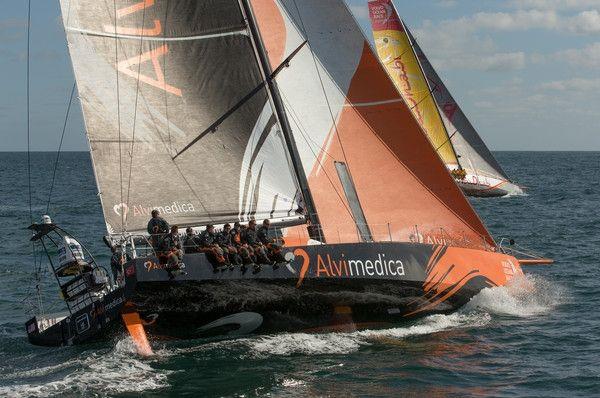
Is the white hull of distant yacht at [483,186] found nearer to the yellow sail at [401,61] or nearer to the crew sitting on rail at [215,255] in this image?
the yellow sail at [401,61]

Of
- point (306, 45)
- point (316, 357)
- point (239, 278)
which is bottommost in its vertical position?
point (316, 357)

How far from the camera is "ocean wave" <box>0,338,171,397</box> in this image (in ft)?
48.4

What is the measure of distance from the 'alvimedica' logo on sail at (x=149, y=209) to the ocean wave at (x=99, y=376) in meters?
2.86

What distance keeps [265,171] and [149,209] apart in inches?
103

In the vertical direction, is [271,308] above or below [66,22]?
below

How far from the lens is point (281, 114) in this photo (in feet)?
64.9

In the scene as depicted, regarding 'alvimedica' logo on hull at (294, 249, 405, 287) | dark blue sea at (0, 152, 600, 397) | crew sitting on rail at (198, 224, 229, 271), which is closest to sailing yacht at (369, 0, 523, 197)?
dark blue sea at (0, 152, 600, 397)

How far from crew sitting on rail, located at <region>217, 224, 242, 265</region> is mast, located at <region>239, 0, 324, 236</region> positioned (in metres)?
2.79

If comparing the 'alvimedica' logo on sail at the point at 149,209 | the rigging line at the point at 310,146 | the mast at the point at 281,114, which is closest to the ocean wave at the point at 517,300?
the rigging line at the point at 310,146

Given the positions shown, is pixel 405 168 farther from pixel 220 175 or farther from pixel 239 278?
pixel 239 278

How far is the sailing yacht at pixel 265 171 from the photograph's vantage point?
17.4 meters

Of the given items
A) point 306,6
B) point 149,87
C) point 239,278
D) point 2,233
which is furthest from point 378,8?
point 239,278

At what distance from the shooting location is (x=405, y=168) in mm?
21031

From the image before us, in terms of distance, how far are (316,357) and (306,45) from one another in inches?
293
